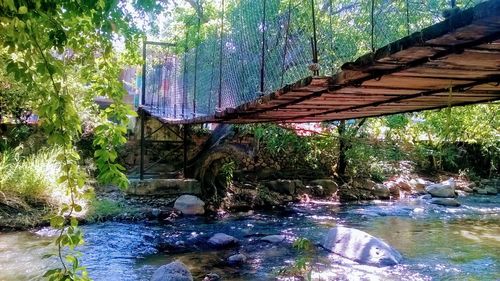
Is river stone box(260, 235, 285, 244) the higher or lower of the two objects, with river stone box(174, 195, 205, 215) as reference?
lower

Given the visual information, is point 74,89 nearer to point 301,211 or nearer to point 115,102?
point 301,211

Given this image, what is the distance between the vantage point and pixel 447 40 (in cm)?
133

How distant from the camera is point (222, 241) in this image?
521 centimetres

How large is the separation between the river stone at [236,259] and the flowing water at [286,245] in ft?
0.22

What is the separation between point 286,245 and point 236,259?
0.94 meters

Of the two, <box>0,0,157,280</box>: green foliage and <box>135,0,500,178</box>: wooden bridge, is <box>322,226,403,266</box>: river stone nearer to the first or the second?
<box>135,0,500,178</box>: wooden bridge

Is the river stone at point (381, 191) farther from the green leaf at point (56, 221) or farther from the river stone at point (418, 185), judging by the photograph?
the green leaf at point (56, 221)

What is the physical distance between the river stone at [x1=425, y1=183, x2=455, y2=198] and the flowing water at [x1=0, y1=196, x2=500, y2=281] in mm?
1073

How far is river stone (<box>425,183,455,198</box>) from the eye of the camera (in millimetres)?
8883

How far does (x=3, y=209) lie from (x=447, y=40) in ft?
20.1

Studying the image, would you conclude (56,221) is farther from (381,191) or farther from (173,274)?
(381,191)

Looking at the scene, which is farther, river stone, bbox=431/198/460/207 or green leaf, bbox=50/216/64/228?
river stone, bbox=431/198/460/207

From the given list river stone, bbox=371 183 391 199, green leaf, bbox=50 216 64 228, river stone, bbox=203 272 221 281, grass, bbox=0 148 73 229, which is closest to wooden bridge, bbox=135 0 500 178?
green leaf, bbox=50 216 64 228

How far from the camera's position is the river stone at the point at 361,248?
172 inches
